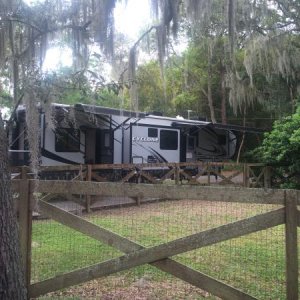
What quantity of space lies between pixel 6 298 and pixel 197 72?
24.0m

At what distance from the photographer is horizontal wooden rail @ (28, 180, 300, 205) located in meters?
3.05

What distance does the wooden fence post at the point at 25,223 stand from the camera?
3.71 metres

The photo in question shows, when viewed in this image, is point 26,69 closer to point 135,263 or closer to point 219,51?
point 135,263

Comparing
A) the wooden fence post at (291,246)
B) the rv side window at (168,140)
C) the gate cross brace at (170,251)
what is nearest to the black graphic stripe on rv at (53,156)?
the rv side window at (168,140)

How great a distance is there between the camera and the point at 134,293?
13.8 ft

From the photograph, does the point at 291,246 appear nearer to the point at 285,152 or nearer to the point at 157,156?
the point at 285,152

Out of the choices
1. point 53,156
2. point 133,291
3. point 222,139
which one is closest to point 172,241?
point 133,291

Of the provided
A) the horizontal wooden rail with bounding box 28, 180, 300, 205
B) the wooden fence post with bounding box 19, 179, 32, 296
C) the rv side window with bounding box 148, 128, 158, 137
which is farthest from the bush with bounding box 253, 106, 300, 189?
the wooden fence post with bounding box 19, 179, 32, 296

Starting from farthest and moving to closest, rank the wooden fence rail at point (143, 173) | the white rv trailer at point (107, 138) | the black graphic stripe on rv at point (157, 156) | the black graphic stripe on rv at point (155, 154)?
the black graphic stripe on rv at point (157, 156) → the black graphic stripe on rv at point (155, 154) → the white rv trailer at point (107, 138) → the wooden fence rail at point (143, 173)

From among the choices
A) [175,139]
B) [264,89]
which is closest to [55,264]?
[175,139]

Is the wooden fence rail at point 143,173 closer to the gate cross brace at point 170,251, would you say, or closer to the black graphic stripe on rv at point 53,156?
the black graphic stripe on rv at point 53,156

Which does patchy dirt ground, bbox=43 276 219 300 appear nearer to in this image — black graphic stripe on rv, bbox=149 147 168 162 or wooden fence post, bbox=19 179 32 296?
wooden fence post, bbox=19 179 32 296

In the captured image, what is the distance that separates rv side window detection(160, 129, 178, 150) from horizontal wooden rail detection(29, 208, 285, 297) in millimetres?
12530

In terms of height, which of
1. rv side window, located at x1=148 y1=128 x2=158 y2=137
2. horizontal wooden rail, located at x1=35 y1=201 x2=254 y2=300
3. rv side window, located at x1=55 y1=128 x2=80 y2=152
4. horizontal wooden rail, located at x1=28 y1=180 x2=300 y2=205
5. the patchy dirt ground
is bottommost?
the patchy dirt ground
